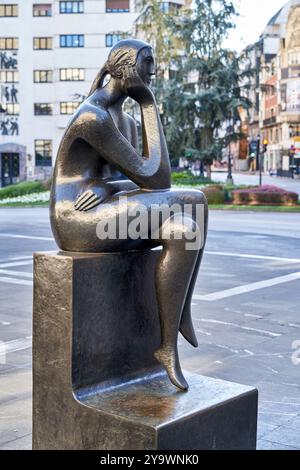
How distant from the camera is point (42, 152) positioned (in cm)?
5091

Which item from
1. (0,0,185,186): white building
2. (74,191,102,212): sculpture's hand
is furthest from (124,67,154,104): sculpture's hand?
(0,0,185,186): white building

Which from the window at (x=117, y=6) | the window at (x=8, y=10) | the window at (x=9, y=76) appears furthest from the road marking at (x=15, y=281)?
the window at (x=8, y=10)

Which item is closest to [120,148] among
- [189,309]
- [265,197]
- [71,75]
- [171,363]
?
[189,309]

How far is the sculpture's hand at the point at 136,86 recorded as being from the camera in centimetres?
338

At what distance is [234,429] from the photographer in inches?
130

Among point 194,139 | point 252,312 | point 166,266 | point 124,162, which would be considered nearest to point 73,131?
point 124,162

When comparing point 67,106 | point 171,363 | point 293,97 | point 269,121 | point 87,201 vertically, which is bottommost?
point 171,363

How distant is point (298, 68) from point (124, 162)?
7032 cm

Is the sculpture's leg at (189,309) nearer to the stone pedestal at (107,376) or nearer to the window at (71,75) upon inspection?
the stone pedestal at (107,376)

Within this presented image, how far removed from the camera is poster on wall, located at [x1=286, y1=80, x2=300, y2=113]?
6919 centimetres

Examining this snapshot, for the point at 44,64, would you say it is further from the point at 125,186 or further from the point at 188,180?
the point at 125,186

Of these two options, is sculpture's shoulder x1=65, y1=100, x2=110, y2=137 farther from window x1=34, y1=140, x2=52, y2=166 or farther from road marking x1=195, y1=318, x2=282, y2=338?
window x1=34, y1=140, x2=52, y2=166

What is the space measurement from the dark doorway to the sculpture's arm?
161 feet

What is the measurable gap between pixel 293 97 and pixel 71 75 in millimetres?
28651
